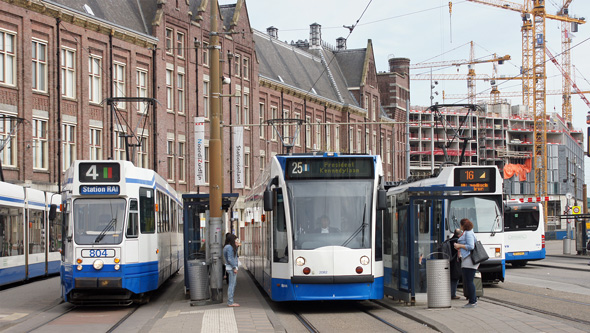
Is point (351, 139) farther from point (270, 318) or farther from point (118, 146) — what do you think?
point (270, 318)

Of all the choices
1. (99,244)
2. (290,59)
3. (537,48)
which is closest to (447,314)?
(99,244)

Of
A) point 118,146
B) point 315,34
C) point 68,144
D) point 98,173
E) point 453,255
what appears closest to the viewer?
point 453,255

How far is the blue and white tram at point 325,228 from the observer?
16141mm

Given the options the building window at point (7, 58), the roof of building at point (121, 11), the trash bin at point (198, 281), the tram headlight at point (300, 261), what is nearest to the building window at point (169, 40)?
the roof of building at point (121, 11)

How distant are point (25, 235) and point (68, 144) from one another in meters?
16.0

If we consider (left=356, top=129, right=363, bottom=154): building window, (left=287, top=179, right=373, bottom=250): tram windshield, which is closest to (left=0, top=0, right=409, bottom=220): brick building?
(left=356, top=129, right=363, bottom=154): building window

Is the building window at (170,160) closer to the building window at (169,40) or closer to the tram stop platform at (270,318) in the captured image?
the building window at (169,40)

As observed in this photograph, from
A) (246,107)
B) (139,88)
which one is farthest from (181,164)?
(246,107)

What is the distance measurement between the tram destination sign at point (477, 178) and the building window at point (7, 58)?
22.6m

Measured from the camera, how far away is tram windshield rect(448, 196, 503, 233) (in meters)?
22.6

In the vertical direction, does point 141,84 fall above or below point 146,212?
above

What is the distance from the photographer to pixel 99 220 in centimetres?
1797

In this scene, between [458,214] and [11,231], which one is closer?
[458,214]

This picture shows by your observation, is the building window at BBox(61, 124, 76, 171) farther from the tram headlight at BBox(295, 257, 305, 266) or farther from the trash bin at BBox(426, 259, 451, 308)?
the trash bin at BBox(426, 259, 451, 308)
